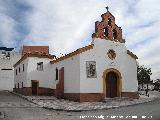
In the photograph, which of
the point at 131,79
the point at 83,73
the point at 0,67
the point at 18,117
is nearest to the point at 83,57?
the point at 83,73

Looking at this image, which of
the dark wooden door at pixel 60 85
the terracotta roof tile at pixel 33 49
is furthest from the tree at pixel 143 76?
the dark wooden door at pixel 60 85

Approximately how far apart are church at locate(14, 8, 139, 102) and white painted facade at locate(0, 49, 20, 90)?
19.3 metres

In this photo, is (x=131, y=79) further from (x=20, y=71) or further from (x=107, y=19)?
(x=20, y=71)

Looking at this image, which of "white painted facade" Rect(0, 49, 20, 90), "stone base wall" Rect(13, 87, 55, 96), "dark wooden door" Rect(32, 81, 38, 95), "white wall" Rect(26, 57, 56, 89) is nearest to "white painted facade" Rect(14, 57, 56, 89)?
"white wall" Rect(26, 57, 56, 89)

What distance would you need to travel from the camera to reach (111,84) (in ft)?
85.9

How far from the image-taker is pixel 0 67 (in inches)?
1832

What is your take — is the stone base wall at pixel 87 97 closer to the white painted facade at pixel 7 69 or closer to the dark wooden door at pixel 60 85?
the dark wooden door at pixel 60 85

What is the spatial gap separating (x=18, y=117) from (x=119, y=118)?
598 cm

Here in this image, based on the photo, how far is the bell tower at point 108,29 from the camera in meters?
25.5

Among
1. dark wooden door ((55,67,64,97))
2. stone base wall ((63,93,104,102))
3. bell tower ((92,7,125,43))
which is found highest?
bell tower ((92,7,125,43))

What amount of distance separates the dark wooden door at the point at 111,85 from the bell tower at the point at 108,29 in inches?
148

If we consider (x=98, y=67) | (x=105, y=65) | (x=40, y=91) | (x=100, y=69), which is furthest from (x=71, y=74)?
(x=40, y=91)

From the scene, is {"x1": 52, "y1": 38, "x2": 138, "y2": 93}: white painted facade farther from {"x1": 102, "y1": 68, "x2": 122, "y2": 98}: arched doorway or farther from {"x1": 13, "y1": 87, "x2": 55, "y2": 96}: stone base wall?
{"x1": 13, "y1": 87, "x2": 55, "y2": 96}: stone base wall

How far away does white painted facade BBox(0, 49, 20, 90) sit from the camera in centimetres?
4581
